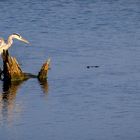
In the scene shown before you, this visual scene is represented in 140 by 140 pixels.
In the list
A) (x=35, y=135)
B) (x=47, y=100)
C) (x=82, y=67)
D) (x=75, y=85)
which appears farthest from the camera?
(x=82, y=67)

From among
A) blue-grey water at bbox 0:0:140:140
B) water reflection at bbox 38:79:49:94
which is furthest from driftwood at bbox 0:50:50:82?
blue-grey water at bbox 0:0:140:140

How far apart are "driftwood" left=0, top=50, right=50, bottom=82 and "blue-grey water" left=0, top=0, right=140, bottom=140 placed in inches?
12.1

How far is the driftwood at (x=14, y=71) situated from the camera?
33.6 m

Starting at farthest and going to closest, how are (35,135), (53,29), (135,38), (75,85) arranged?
(53,29) → (135,38) → (75,85) → (35,135)

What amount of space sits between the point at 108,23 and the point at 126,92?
18.8 m

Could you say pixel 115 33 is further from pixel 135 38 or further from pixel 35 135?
pixel 35 135

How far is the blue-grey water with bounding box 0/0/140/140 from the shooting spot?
2825 cm

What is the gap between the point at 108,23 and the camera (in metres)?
51.5

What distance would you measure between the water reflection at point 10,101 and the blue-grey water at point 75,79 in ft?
0.09

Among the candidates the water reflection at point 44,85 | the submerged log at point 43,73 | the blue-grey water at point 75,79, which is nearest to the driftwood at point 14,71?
the submerged log at point 43,73

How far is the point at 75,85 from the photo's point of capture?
34188 mm

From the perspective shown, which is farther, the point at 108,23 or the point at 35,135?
the point at 108,23

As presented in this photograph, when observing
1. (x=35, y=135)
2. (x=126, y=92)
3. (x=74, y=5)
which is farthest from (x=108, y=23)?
(x=35, y=135)

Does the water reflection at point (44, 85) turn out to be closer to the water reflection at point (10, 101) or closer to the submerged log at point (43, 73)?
the water reflection at point (10, 101)
